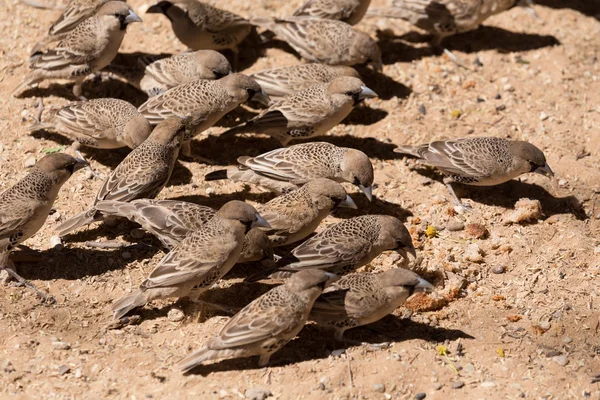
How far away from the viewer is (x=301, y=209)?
7.19 m

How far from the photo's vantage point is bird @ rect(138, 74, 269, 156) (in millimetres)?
8234

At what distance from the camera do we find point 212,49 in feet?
32.0

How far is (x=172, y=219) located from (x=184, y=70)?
2.50 meters

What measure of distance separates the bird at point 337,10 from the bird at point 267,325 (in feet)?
15.3

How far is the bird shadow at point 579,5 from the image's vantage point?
36.2 ft

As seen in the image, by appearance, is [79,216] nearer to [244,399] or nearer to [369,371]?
[244,399]

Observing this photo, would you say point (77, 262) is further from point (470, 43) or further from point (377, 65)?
point (470, 43)

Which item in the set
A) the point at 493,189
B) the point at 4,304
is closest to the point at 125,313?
the point at 4,304

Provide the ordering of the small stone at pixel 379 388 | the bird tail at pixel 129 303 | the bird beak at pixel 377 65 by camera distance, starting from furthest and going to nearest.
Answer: the bird beak at pixel 377 65 → the bird tail at pixel 129 303 → the small stone at pixel 379 388

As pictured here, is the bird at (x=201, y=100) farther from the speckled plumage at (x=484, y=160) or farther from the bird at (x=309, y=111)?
the speckled plumage at (x=484, y=160)

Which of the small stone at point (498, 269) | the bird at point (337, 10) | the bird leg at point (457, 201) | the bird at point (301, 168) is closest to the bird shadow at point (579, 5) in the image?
the bird at point (337, 10)

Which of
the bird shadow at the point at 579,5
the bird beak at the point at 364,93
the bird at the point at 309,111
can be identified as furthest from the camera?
the bird shadow at the point at 579,5

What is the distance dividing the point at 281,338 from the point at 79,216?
2448mm

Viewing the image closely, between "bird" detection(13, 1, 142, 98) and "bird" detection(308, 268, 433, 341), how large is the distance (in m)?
4.22
